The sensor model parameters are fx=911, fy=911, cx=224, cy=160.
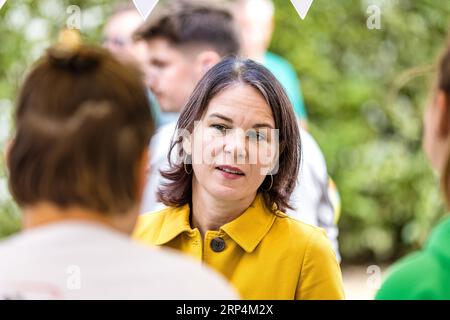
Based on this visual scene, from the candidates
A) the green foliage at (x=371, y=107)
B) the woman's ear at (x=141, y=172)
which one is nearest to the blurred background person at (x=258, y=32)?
the green foliage at (x=371, y=107)

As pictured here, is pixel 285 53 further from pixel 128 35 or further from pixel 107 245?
pixel 107 245

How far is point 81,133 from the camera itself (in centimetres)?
122

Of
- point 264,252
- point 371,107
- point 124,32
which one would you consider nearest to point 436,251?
point 264,252

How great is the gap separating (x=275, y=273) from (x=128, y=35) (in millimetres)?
1712

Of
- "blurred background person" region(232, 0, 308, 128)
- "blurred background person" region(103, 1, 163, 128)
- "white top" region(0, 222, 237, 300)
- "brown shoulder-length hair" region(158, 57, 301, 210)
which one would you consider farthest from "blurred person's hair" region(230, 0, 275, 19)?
"white top" region(0, 222, 237, 300)

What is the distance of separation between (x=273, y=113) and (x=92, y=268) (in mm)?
615

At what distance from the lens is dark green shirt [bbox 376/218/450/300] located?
1.36 m

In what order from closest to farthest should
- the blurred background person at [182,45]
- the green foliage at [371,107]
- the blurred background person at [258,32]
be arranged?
1. the blurred background person at [182,45]
2. the blurred background person at [258,32]
3. the green foliage at [371,107]

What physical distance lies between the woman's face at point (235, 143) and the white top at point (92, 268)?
460 mm

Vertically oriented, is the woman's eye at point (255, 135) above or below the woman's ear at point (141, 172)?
below

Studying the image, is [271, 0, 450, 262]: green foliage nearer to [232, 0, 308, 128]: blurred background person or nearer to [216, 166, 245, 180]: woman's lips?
[232, 0, 308, 128]: blurred background person

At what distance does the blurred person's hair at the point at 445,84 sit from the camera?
1.37 metres

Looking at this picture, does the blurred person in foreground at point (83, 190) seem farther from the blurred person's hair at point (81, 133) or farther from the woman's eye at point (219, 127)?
the woman's eye at point (219, 127)

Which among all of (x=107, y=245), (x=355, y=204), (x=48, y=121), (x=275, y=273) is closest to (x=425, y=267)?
(x=275, y=273)
